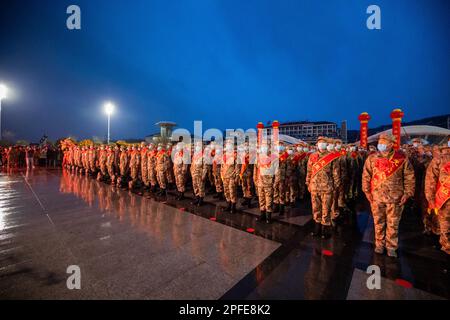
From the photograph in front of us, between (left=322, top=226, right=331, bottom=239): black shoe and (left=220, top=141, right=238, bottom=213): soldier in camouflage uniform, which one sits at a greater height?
(left=220, top=141, right=238, bottom=213): soldier in camouflage uniform

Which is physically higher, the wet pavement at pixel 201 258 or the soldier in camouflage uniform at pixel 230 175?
the soldier in camouflage uniform at pixel 230 175

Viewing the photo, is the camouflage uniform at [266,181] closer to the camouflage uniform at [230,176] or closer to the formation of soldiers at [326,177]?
the formation of soldiers at [326,177]

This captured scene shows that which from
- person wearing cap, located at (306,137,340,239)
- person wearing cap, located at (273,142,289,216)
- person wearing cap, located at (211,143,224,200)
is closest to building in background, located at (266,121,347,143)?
person wearing cap, located at (211,143,224,200)

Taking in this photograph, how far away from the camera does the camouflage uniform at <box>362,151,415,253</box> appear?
138 inches

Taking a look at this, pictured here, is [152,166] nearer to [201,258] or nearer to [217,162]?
[217,162]

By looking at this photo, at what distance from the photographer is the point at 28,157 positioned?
19.4m

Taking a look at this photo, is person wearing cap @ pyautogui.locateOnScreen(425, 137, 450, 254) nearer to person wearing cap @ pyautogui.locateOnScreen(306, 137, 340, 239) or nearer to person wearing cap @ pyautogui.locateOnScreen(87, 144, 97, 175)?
person wearing cap @ pyautogui.locateOnScreen(306, 137, 340, 239)

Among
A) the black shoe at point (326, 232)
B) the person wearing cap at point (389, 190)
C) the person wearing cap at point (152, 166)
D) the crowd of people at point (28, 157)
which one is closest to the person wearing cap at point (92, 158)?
the person wearing cap at point (152, 166)

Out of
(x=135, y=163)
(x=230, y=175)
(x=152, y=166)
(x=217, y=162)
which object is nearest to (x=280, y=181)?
(x=230, y=175)

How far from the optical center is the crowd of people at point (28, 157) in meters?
20.5

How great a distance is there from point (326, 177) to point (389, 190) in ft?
3.66

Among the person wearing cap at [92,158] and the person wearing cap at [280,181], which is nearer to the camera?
the person wearing cap at [280,181]

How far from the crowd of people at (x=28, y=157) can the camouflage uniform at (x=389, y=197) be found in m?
27.3

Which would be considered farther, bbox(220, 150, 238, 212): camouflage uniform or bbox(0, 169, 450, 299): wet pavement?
bbox(220, 150, 238, 212): camouflage uniform
